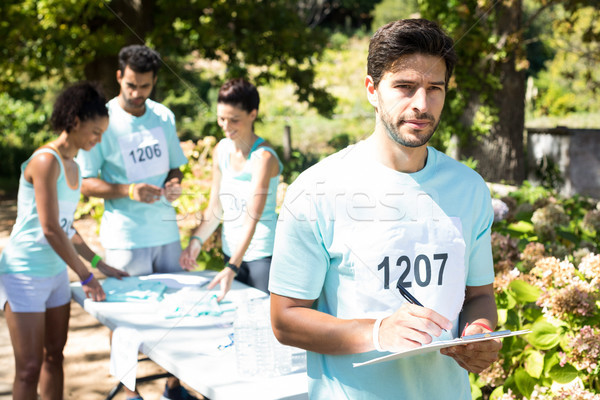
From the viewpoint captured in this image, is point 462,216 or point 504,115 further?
point 504,115

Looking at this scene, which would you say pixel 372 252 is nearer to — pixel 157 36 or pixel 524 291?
pixel 524 291

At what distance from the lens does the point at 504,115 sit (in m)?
8.53

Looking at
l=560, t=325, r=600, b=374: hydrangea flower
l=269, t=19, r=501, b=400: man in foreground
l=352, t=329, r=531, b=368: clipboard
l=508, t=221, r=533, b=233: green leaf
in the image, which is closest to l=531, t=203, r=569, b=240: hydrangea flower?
l=508, t=221, r=533, b=233: green leaf

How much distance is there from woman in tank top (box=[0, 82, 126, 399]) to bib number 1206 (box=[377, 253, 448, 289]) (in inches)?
69.5

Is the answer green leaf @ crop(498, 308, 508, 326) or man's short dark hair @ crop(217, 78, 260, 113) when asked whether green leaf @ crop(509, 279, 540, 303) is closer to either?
green leaf @ crop(498, 308, 508, 326)

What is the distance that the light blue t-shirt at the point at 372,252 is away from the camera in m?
1.48

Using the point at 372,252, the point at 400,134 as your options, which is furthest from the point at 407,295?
the point at 400,134

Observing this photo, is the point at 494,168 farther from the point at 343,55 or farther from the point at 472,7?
the point at 343,55

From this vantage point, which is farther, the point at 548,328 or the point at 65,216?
the point at 65,216

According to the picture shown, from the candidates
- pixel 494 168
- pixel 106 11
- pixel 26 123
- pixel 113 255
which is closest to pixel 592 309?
pixel 113 255

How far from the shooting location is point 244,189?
3.11 meters

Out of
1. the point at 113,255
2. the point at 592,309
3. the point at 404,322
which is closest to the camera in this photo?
the point at 404,322

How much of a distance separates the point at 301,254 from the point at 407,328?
30 centimetres

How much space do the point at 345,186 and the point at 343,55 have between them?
25924 millimetres
